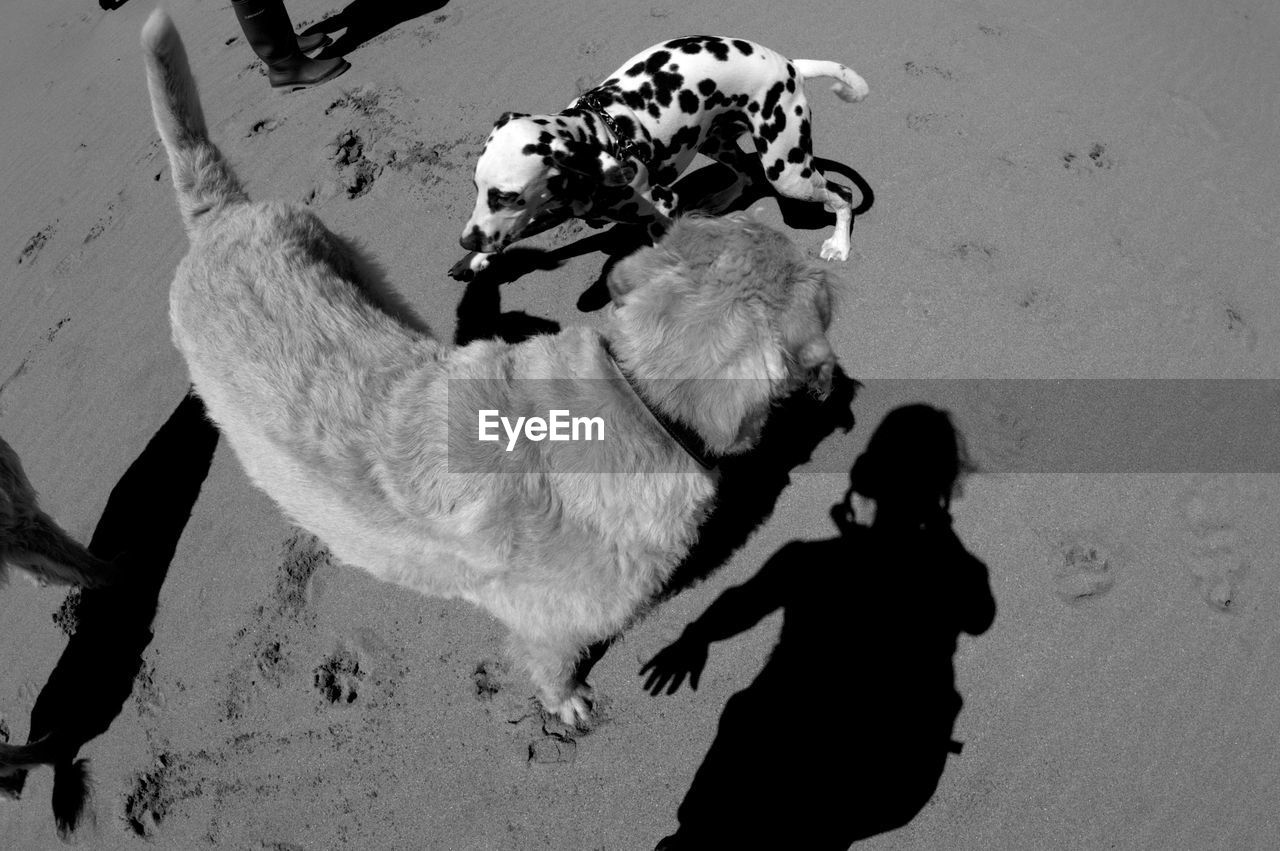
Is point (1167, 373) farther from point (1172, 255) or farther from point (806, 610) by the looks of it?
point (806, 610)

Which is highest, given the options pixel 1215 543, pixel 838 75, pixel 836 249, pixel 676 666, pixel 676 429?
pixel 838 75

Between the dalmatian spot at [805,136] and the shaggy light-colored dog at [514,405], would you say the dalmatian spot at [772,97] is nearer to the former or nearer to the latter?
the dalmatian spot at [805,136]

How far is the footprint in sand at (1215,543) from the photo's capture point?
3.28 metres

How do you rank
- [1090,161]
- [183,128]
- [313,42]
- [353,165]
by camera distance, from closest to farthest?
[183,128] < [1090,161] < [353,165] < [313,42]

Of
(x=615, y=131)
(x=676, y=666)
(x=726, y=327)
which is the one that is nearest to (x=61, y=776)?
(x=676, y=666)

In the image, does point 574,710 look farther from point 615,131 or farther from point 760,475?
point 615,131

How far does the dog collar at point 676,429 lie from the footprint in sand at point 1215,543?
3.05 m

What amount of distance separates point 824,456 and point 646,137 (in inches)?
89.6

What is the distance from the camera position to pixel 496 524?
2367mm

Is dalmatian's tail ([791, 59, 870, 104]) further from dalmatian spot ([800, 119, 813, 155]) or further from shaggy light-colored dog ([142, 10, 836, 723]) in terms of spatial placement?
shaggy light-colored dog ([142, 10, 836, 723])

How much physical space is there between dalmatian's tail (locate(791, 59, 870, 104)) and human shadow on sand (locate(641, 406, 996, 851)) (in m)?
2.31

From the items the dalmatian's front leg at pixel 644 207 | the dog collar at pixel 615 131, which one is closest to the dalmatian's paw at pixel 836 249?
the dalmatian's front leg at pixel 644 207

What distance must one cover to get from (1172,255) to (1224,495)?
1.78 metres

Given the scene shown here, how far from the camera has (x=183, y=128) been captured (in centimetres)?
318
